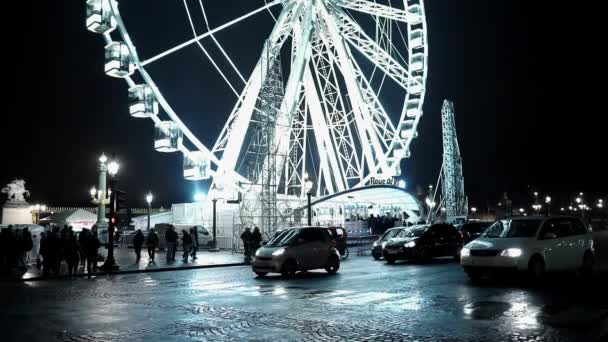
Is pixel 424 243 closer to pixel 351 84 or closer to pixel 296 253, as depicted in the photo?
pixel 296 253

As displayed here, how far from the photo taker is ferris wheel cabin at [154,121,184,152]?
3061 cm

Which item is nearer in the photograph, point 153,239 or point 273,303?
point 273,303

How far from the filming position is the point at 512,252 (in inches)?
552

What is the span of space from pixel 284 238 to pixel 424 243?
6.83 metres

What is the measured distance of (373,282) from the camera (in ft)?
52.0

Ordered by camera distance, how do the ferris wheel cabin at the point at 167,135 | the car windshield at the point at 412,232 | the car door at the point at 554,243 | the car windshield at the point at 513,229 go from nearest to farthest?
the car door at the point at 554,243, the car windshield at the point at 513,229, the car windshield at the point at 412,232, the ferris wheel cabin at the point at 167,135

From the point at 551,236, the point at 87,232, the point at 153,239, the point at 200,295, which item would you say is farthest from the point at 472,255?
the point at 153,239

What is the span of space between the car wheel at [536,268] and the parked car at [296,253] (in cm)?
697

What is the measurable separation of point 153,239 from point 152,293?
11.8m

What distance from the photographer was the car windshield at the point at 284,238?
62.3 feet

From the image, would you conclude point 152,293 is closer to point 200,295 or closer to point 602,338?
point 200,295

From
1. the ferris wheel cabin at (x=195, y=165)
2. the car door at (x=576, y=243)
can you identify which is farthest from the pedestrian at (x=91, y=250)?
the car door at (x=576, y=243)

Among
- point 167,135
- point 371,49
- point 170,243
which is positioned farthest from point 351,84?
point 170,243

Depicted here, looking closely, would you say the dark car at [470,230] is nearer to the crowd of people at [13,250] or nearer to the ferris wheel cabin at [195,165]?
the ferris wheel cabin at [195,165]
